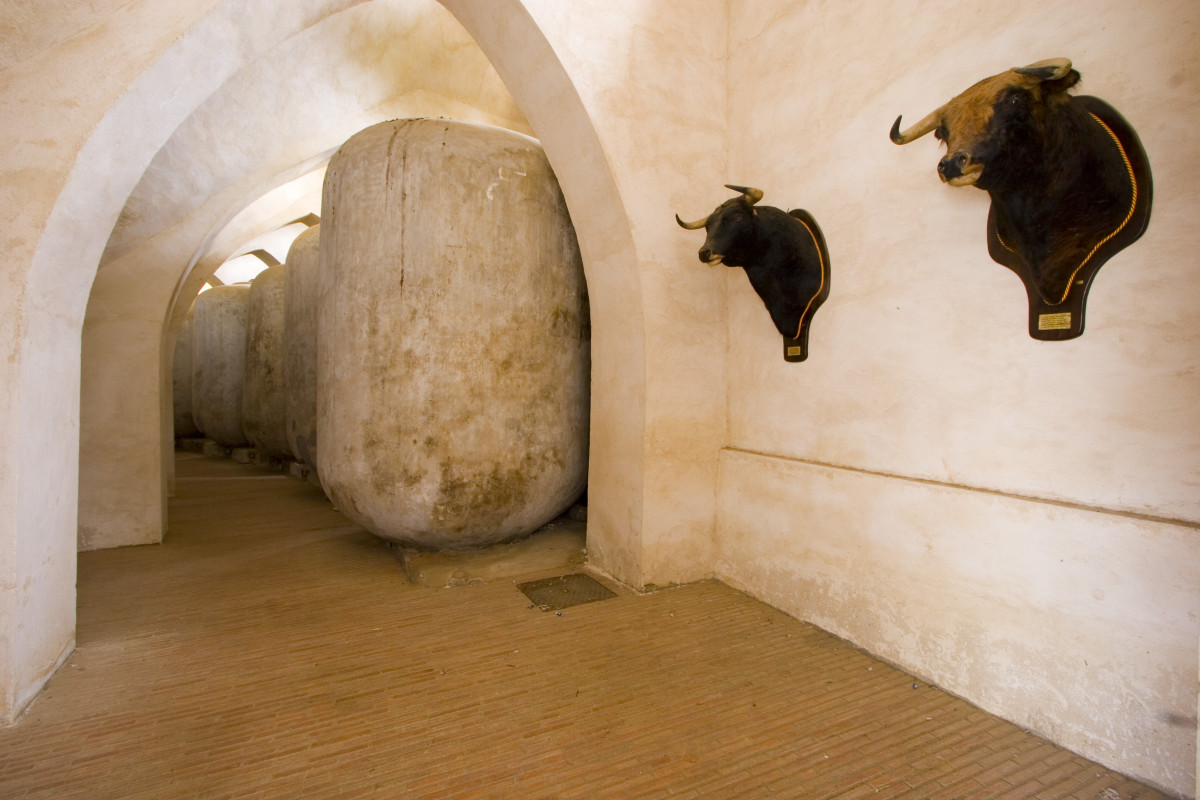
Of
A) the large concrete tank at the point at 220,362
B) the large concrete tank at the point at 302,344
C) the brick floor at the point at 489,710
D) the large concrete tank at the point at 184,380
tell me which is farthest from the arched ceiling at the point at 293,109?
the large concrete tank at the point at 184,380

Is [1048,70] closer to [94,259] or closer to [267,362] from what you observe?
[94,259]

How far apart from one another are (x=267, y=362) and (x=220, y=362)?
3.10 metres

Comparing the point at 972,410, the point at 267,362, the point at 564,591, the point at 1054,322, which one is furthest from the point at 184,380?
the point at 1054,322

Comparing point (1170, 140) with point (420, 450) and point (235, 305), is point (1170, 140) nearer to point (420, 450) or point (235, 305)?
point (420, 450)

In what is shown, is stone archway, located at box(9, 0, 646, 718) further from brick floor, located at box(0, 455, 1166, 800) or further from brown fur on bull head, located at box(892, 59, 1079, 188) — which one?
brown fur on bull head, located at box(892, 59, 1079, 188)

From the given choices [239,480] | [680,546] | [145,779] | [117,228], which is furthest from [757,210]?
[239,480]

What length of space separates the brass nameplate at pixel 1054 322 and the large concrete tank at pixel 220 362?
40.6 feet

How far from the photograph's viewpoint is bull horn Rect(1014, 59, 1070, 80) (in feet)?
7.32

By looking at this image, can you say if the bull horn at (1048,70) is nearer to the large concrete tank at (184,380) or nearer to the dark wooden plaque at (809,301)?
the dark wooden plaque at (809,301)

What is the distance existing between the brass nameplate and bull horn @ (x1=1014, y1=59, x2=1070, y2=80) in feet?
3.14

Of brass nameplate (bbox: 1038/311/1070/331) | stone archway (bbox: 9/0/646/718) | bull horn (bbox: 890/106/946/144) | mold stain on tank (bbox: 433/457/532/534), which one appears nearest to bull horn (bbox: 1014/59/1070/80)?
bull horn (bbox: 890/106/946/144)

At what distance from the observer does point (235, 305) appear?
11500mm

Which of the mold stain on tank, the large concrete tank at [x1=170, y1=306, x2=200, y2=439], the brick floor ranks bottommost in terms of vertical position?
the brick floor

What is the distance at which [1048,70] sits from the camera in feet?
7.41
